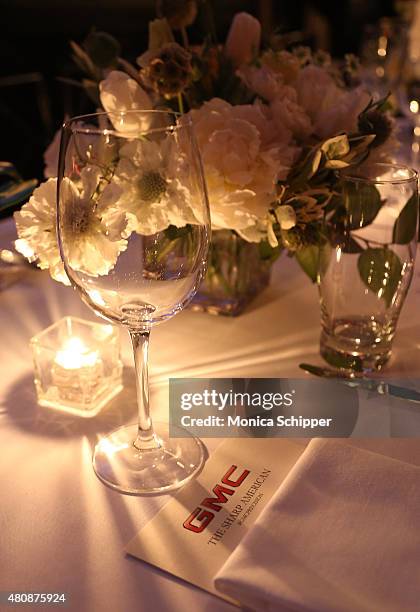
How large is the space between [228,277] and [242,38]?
345 millimetres

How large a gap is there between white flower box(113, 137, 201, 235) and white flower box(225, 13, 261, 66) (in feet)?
1.49

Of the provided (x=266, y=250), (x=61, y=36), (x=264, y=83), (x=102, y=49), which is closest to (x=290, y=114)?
(x=264, y=83)

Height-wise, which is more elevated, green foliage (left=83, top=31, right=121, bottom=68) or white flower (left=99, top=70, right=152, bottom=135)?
green foliage (left=83, top=31, right=121, bottom=68)

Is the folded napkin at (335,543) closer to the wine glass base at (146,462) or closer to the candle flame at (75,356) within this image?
the wine glass base at (146,462)

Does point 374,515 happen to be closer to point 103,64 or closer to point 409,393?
point 409,393

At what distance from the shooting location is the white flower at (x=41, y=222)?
704 mm

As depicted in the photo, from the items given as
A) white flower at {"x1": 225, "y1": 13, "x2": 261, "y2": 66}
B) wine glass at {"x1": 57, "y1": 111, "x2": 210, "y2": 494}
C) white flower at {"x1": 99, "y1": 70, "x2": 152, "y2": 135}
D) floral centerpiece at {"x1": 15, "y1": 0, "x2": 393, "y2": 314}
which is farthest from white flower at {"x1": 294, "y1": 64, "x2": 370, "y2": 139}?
wine glass at {"x1": 57, "y1": 111, "x2": 210, "y2": 494}

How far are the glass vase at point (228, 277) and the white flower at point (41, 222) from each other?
31 centimetres

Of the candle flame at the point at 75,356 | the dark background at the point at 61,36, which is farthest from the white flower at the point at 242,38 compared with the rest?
the dark background at the point at 61,36

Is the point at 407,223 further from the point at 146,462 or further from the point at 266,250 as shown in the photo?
the point at 146,462

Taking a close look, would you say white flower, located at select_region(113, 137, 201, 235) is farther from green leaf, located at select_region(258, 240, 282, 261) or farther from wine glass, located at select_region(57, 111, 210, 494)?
green leaf, located at select_region(258, 240, 282, 261)

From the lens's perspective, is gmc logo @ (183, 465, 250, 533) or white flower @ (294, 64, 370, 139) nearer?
gmc logo @ (183, 465, 250, 533)

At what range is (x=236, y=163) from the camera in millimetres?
773

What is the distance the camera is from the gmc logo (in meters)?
0.57
